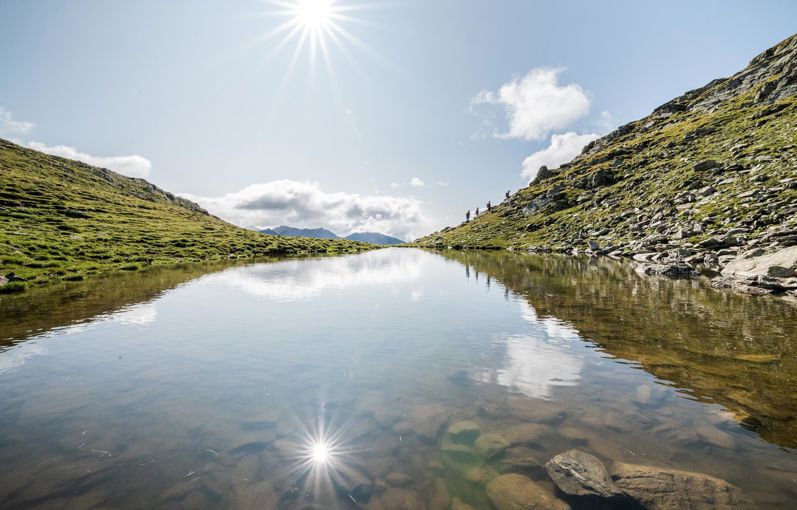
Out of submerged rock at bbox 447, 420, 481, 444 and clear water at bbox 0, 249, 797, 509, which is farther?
submerged rock at bbox 447, 420, 481, 444

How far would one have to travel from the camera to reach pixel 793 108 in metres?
105

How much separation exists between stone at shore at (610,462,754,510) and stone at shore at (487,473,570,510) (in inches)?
67.5

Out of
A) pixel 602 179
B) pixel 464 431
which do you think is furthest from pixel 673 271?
pixel 602 179

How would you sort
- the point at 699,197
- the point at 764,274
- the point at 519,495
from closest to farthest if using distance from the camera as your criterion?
the point at 519,495
the point at 764,274
the point at 699,197

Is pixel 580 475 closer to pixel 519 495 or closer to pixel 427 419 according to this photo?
pixel 519 495

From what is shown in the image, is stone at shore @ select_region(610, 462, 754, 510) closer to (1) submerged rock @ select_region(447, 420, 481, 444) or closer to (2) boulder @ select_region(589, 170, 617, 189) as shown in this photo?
(1) submerged rock @ select_region(447, 420, 481, 444)

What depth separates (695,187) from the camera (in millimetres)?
91312

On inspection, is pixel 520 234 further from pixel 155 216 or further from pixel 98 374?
pixel 98 374

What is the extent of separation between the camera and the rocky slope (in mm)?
49500

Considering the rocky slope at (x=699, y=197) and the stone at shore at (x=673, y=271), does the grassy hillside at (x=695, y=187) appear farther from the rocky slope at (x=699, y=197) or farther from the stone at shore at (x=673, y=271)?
the stone at shore at (x=673, y=271)

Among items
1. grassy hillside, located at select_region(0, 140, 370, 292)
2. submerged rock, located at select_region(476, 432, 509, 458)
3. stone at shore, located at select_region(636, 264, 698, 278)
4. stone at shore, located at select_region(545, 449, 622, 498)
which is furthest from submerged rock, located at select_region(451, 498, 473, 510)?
stone at shore, located at select_region(636, 264, 698, 278)

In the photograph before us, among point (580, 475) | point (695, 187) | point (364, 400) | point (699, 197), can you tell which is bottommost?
point (364, 400)

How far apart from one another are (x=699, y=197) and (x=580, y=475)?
342 ft

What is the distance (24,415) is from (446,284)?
36.5 metres
